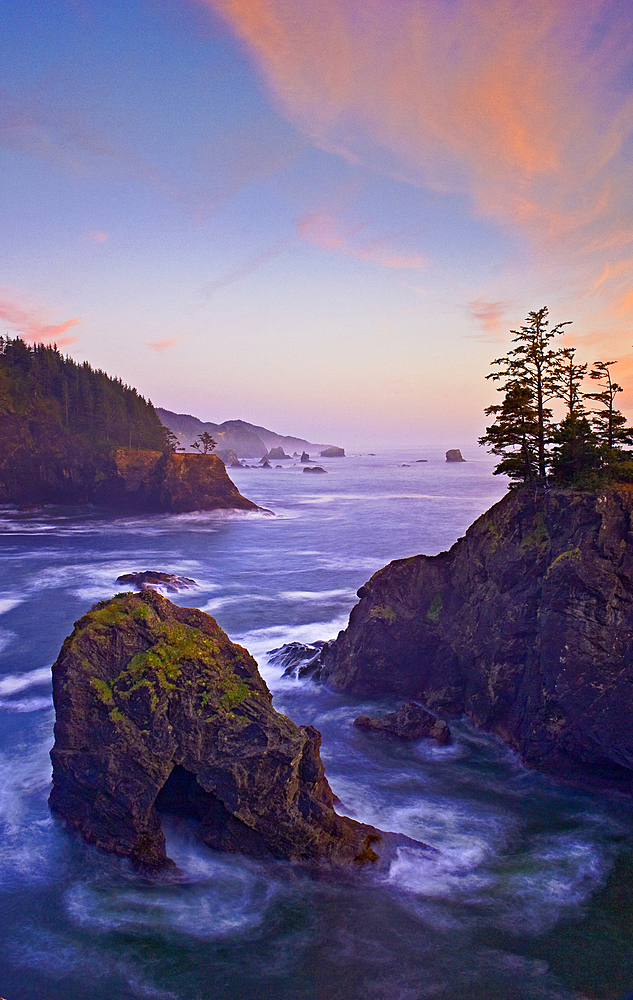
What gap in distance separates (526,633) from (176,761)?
1464 cm

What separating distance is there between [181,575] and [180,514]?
37.9 m

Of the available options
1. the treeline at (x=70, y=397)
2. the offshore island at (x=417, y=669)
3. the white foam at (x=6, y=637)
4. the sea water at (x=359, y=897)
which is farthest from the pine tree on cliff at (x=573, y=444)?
the treeline at (x=70, y=397)

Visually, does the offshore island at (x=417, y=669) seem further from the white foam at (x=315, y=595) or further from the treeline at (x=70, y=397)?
the treeline at (x=70, y=397)

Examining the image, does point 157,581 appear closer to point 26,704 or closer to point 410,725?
point 26,704

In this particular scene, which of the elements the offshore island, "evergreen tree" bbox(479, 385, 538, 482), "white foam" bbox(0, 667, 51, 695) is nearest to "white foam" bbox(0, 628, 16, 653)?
"white foam" bbox(0, 667, 51, 695)

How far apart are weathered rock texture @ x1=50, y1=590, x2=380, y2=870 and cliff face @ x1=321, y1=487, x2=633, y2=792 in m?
8.72

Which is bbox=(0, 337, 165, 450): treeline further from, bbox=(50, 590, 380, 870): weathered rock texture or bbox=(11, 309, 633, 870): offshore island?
bbox=(50, 590, 380, 870): weathered rock texture

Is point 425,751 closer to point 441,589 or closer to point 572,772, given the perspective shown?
point 572,772

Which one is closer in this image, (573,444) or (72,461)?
(573,444)

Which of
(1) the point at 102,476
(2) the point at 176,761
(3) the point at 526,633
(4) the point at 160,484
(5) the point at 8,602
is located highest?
(1) the point at 102,476

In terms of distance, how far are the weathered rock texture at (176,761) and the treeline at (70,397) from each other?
266 ft

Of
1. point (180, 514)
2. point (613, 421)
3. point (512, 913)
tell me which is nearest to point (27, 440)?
point (180, 514)

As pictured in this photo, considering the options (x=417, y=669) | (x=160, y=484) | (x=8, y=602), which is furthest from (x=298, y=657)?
(x=160, y=484)

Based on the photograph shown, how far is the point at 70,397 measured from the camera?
10294 cm
